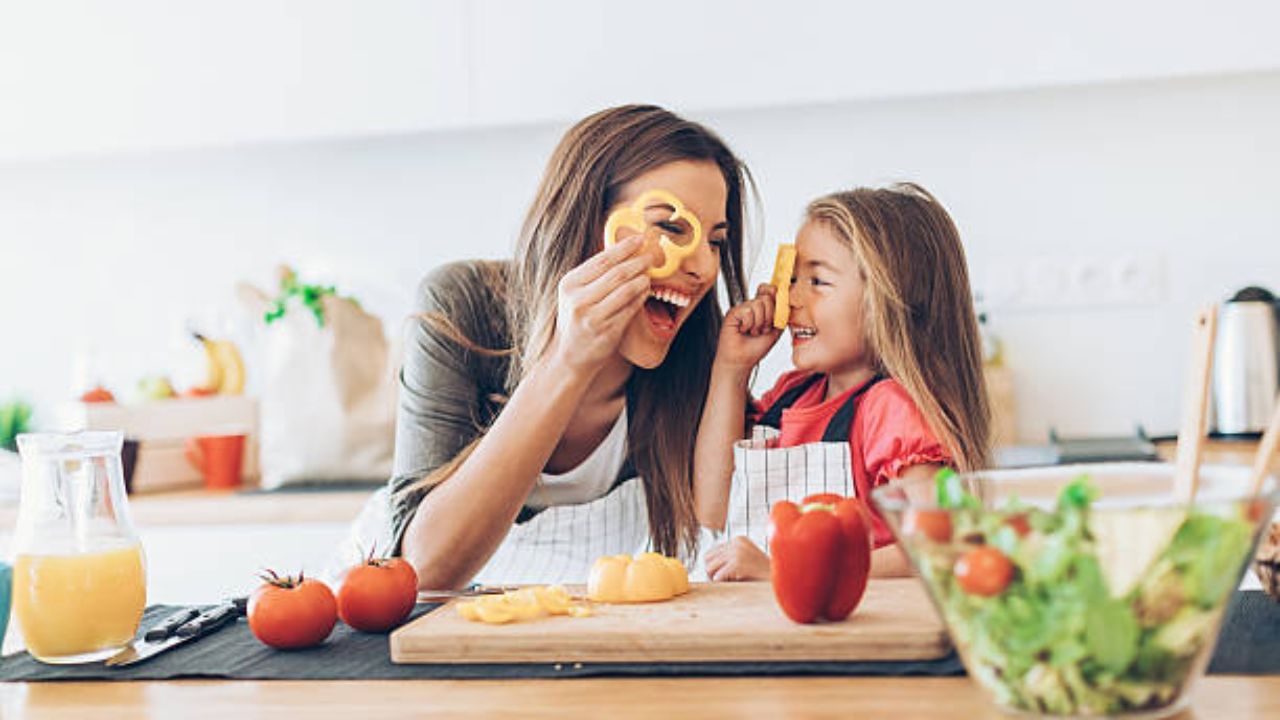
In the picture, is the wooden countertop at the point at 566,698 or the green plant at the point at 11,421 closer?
the wooden countertop at the point at 566,698

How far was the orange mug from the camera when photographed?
2854 millimetres

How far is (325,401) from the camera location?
274cm

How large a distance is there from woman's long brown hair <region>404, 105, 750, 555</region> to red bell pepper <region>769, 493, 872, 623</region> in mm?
666

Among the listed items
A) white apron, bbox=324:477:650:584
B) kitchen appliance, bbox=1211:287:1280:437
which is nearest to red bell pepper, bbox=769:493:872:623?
white apron, bbox=324:477:650:584

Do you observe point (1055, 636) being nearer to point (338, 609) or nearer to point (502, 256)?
point (338, 609)

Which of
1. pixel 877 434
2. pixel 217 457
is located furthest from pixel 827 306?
pixel 217 457

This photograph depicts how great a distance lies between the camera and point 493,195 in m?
3.07

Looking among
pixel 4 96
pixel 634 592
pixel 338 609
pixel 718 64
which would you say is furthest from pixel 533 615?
pixel 4 96

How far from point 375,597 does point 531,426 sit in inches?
16.7

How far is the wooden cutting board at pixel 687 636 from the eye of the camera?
40.6 inches

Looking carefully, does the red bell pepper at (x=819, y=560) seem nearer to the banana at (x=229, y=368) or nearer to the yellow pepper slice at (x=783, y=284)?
the yellow pepper slice at (x=783, y=284)

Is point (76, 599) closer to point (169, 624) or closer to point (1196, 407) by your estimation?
point (169, 624)

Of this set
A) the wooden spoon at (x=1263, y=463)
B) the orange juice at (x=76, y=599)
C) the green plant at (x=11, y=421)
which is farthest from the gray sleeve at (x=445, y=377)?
the green plant at (x=11, y=421)

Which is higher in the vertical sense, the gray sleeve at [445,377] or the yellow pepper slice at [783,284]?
the yellow pepper slice at [783,284]
